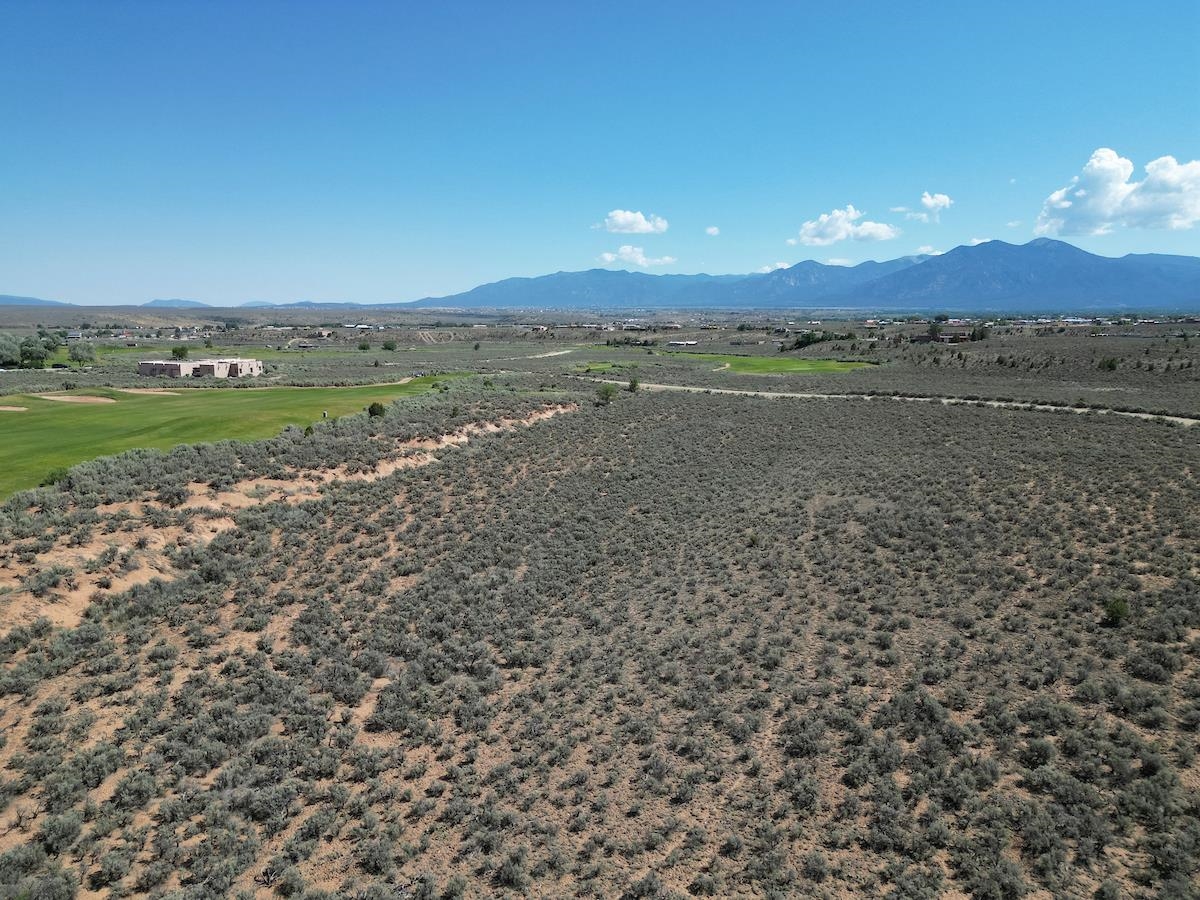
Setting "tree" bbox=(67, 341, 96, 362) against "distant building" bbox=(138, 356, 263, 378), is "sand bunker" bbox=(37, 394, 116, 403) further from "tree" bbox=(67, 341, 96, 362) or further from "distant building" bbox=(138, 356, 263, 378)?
"tree" bbox=(67, 341, 96, 362)

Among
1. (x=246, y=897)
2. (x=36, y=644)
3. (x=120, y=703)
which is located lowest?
(x=246, y=897)

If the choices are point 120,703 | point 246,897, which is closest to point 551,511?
point 120,703

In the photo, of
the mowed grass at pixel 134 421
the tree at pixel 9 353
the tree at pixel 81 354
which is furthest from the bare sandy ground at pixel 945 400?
the tree at pixel 9 353

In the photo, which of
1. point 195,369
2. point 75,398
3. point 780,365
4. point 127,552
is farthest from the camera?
point 780,365

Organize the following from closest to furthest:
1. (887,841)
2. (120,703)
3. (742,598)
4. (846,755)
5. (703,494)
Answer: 1. (887,841)
2. (846,755)
3. (120,703)
4. (742,598)
5. (703,494)

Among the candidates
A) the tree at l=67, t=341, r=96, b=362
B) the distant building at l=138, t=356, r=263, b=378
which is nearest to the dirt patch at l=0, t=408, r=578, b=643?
the distant building at l=138, t=356, r=263, b=378

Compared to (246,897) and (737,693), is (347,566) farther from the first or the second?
(737,693)

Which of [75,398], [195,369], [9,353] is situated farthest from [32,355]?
[75,398]

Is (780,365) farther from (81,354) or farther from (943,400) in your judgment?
(81,354)
